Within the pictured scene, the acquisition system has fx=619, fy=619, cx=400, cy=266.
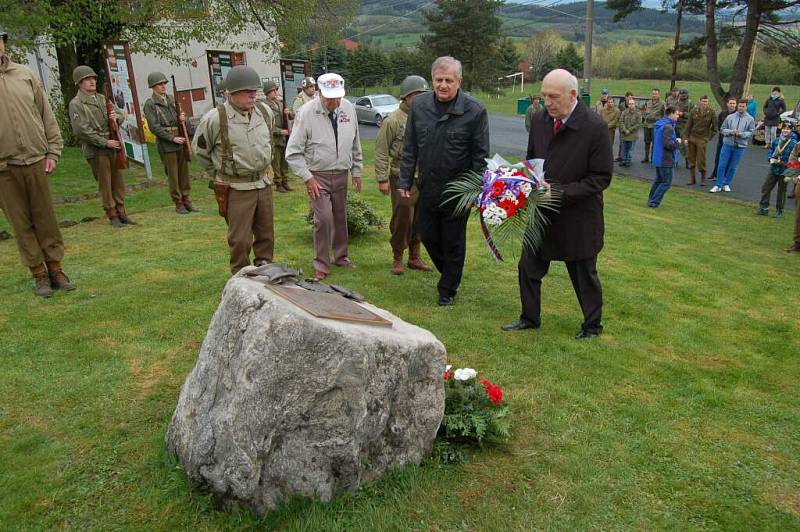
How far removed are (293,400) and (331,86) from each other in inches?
164

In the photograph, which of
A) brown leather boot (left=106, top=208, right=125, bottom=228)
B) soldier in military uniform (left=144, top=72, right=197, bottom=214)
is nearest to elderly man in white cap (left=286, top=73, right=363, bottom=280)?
soldier in military uniform (left=144, top=72, right=197, bottom=214)

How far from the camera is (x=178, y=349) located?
5.13 meters

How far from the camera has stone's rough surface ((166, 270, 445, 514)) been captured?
9.97ft

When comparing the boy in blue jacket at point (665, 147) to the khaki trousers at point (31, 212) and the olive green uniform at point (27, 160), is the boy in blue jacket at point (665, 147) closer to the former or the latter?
the olive green uniform at point (27, 160)

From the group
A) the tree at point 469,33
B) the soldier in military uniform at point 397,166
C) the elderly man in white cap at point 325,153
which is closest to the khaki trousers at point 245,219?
the elderly man in white cap at point 325,153

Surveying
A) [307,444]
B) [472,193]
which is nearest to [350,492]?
[307,444]

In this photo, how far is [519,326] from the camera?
5648mm

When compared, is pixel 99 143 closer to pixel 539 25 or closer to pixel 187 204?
pixel 187 204

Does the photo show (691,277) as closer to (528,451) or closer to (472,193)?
(472,193)

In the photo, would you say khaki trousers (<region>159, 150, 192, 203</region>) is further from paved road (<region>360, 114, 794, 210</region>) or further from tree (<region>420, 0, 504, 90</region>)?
tree (<region>420, 0, 504, 90</region>)

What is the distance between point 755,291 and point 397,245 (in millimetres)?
4270

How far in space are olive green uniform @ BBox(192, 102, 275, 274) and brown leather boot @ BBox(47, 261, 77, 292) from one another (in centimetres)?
185

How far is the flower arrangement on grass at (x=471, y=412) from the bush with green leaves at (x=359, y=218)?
14.4ft

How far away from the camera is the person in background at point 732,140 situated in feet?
45.1
